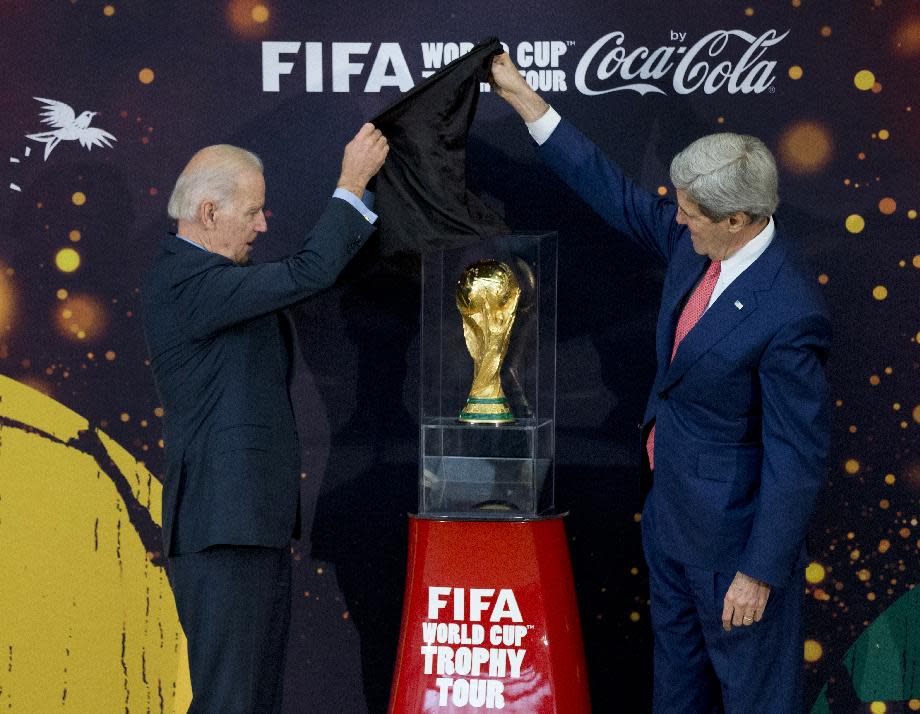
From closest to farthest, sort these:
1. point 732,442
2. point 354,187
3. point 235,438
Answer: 1. point 732,442
2. point 235,438
3. point 354,187

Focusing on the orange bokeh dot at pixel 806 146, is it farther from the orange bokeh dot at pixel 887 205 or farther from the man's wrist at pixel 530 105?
the man's wrist at pixel 530 105

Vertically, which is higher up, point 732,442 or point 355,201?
point 355,201

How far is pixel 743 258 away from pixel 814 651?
1.34 metres

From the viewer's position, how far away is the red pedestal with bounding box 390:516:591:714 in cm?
286

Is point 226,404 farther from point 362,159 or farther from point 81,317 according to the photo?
point 81,317

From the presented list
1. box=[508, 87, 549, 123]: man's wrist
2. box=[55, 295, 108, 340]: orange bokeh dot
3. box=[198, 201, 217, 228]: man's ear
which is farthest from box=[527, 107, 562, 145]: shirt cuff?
box=[55, 295, 108, 340]: orange bokeh dot

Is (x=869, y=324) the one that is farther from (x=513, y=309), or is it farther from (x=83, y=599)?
(x=83, y=599)

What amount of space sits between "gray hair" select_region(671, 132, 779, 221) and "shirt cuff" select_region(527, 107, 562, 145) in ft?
1.58

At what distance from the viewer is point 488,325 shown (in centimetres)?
300

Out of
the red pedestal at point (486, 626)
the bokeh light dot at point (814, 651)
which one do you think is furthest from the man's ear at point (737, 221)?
the bokeh light dot at point (814, 651)

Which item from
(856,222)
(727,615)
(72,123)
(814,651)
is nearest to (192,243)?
(72,123)

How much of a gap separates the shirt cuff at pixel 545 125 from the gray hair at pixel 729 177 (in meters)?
0.48

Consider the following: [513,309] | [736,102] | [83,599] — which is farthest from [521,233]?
[83,599]

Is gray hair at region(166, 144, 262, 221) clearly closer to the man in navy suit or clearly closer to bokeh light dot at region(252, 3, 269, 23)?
bokeh light dot at region(252, 3, 269, 23)
